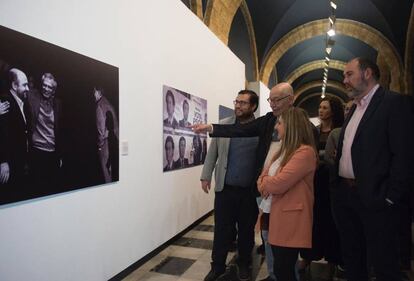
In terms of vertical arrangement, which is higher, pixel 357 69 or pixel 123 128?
pixel 357 69

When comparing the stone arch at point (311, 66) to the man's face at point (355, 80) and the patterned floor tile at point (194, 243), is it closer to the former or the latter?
the patterned floor tile at point (194, 243)

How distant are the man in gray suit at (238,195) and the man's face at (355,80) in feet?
3.55

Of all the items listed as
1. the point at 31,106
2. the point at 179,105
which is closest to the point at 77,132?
the point at 31,106

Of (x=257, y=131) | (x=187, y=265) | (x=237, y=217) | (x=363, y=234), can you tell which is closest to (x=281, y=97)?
(x=257, y=131)

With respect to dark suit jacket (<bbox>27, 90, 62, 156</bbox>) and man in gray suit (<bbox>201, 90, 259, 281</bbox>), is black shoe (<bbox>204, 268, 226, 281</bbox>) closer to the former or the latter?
man in gray suit (<bbox>201, 90, 259, 281</bbox>)

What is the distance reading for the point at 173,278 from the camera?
339 centimetres

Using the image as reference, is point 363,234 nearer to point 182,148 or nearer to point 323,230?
point 323,230

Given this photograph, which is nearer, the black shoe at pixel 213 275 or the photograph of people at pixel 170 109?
the black shoe at pixel 213 275

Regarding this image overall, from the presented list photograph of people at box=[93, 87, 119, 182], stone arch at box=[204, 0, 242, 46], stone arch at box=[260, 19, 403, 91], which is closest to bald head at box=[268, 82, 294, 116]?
photograph of people at box=[93, 87, 119, 182]

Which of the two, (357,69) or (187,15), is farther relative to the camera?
(187,15)

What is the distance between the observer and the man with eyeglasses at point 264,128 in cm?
274

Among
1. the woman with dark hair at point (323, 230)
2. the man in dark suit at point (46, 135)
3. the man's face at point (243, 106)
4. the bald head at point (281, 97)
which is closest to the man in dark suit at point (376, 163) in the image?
the bald head at point (281, 97)

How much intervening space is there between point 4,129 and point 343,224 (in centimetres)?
247

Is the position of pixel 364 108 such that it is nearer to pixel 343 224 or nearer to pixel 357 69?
pixel 357 69
